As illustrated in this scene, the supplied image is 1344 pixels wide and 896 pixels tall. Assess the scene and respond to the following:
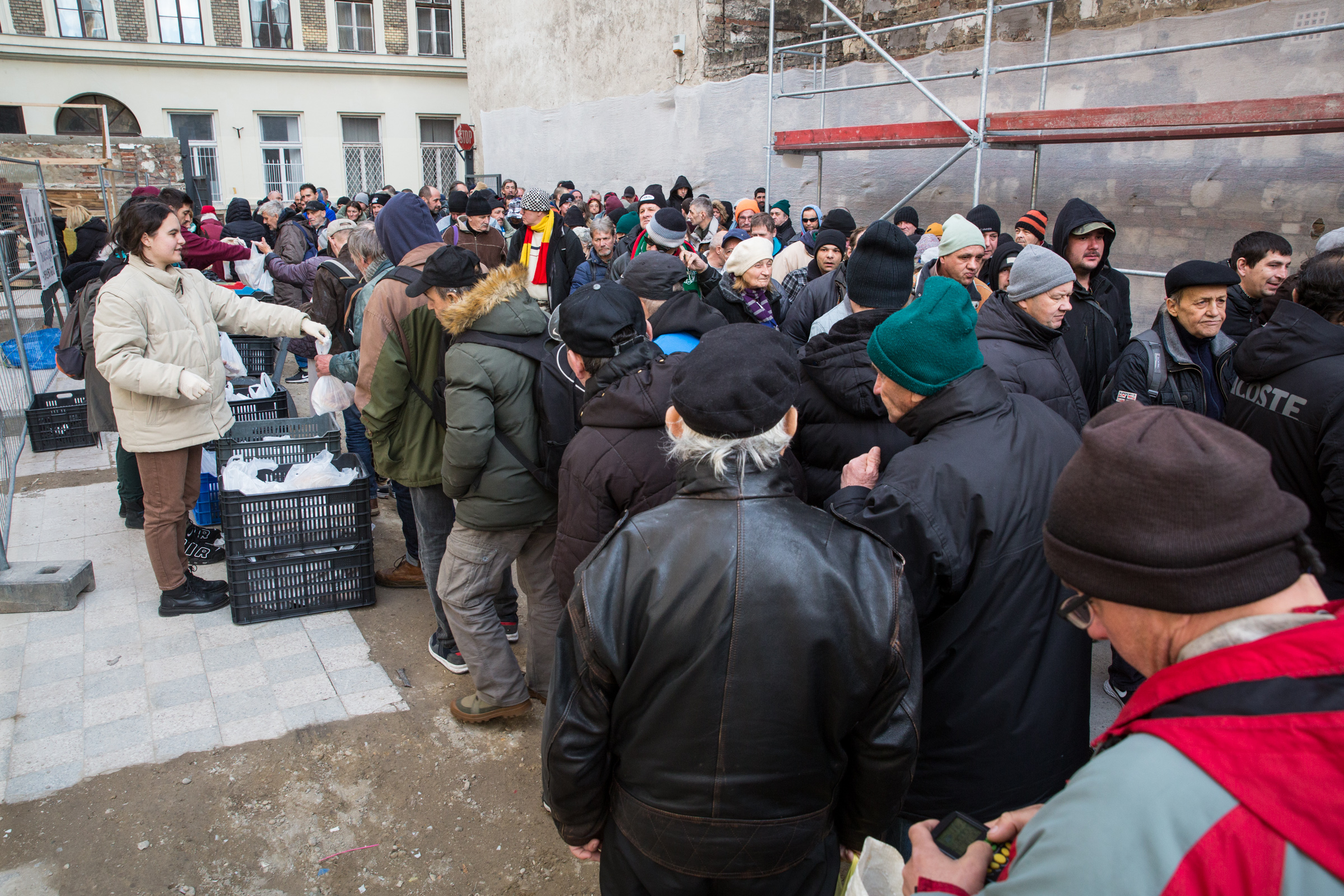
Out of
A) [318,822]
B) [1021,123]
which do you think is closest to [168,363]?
[318,822]

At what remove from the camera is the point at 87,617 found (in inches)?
169

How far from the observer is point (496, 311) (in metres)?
3.19

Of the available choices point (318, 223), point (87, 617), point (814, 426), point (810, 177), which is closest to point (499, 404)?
point (814, 426)

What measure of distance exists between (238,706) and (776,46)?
11.7 metres

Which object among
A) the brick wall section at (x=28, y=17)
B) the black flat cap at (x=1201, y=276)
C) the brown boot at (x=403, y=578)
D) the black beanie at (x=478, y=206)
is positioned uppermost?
the brick wall section at (x=28, y=17)

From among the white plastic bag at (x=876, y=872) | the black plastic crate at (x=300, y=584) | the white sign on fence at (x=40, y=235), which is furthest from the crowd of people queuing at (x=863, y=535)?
the white sign on fence at (x=40, y=235)

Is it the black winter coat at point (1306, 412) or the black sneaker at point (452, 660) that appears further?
the black sneaker at point (452, 660)

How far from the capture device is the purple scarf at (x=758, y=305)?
4.61 m

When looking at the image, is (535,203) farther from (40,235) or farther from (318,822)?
(318,822)

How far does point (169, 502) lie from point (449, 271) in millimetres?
1962

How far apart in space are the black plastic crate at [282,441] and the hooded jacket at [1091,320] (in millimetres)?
3830

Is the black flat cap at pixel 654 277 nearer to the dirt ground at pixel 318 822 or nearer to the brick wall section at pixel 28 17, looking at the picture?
the dirt ground at pixel 318 822

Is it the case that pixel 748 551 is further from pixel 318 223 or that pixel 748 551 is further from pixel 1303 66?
pixel 318 223

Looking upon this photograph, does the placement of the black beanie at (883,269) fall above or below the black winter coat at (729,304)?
above
